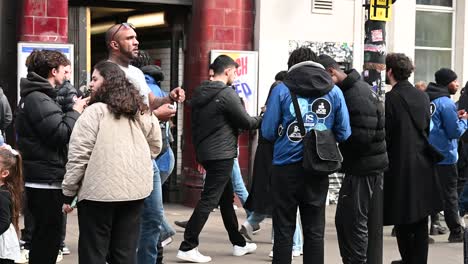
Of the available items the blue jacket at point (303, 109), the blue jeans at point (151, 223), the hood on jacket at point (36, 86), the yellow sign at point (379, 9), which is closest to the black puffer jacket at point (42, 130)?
the hood on jacket at point (36, 86)

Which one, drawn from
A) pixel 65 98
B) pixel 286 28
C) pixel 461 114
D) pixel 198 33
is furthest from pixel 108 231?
pixel 286 28

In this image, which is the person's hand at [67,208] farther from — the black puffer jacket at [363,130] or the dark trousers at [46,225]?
the black puffer jacket at [363,130]

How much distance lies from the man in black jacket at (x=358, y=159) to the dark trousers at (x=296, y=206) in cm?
46

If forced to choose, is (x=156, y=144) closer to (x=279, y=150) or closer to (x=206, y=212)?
(x=279, y=150)

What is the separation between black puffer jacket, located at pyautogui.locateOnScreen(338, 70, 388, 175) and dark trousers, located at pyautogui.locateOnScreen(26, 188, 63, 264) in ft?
7.98

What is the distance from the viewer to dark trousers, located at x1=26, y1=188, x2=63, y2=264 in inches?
294

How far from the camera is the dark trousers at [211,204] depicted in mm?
9453

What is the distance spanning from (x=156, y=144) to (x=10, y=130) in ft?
20.0

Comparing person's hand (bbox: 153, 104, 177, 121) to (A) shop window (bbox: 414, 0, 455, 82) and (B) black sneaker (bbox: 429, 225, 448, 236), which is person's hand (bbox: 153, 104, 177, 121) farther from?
(A) shop window (bbox: 414, 0, 455, 82)

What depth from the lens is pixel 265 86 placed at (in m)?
14.1

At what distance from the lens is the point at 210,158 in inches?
376

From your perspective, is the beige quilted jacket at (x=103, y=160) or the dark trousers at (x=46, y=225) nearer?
the beige quilted jacket at (x=103, y=160)

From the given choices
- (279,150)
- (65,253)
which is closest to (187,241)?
(65,253)

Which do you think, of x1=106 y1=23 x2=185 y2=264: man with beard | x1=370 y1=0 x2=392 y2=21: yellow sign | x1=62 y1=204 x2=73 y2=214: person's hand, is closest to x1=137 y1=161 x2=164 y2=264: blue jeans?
x1=106 y1=23 x2=185 y2=264: man with beard
